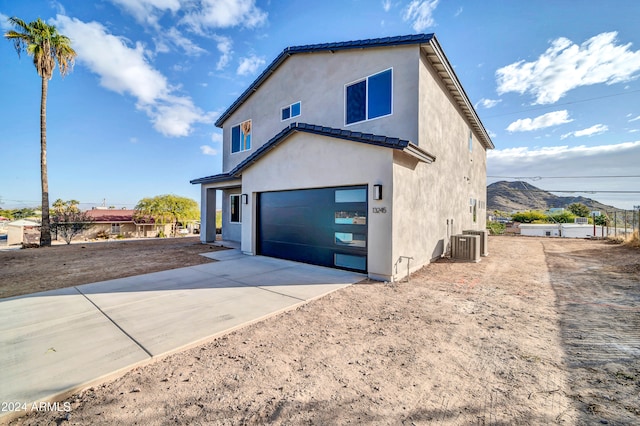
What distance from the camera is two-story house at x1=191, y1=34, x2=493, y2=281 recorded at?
22.1 ft

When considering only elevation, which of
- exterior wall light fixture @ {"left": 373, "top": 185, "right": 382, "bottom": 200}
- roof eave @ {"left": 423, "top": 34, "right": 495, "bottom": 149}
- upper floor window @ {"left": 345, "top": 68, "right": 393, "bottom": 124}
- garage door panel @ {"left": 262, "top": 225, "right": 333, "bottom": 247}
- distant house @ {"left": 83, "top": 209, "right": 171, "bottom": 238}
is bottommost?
distant house @ {"left": 83, "top": 209, "right": 171, "bottom": 238}

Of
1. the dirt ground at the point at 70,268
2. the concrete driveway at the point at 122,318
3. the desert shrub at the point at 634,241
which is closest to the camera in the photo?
the concrete driveway at the point at 122,318

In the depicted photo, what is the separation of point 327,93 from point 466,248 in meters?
8.31

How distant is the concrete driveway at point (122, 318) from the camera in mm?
2623

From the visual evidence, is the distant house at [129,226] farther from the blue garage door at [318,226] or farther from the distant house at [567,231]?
the distant house at [567,231]

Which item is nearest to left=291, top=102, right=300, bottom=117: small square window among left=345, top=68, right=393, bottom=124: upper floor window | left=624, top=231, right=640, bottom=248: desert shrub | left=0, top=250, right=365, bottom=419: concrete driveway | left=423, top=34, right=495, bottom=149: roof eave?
left=345, top=68, right=393, bottom=124: upper floor window

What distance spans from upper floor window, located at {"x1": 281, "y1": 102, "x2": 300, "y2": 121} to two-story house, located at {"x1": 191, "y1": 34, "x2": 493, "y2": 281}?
0.05 meters

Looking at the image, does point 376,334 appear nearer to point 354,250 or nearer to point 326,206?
point 354,250

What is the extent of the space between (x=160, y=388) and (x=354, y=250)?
18.0 ft

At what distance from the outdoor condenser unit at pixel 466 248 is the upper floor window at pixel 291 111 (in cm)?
876

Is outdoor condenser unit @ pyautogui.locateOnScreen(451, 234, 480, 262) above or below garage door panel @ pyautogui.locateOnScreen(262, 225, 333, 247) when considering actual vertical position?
below

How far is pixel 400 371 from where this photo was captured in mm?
2766

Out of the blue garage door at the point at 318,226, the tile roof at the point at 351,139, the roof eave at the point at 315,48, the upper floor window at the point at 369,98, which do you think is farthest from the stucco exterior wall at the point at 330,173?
the roof eave at the point at 315,48

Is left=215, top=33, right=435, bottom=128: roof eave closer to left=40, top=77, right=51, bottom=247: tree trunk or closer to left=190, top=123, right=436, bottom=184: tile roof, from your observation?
left=190, top=123, right=436, bottom=184: tile roof
